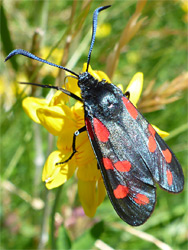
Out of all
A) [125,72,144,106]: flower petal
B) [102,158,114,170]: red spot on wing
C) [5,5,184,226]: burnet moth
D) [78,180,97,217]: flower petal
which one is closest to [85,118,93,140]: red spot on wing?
[5,5,184,226]: burnet moth

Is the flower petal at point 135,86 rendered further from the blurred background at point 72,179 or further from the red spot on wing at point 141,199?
the red spot on wing at point 141,199

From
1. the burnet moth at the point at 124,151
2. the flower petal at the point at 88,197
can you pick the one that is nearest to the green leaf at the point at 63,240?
the flower petal at the point at 88,197

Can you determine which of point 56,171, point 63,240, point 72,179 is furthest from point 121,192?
point 72,179

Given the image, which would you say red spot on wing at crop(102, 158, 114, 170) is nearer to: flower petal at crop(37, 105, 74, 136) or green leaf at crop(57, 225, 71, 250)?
flower petal at crop(37, 105, 74, 136)

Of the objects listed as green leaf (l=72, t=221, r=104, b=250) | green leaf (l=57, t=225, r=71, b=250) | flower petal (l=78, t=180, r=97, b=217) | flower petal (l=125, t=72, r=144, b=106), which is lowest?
green leaf (l=72, t=221, r=104, b=250)

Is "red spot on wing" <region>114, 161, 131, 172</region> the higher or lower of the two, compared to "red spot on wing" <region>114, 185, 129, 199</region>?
higher
